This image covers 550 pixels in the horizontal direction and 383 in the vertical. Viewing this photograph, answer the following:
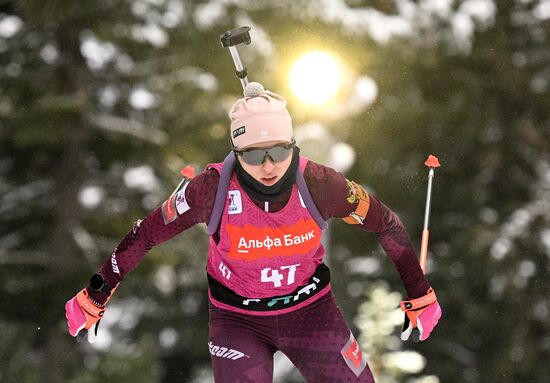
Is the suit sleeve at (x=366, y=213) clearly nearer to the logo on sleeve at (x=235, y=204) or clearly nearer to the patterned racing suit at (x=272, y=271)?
the patterned racing suit at (x=272, y=271)

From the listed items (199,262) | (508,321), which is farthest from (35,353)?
(508,321)

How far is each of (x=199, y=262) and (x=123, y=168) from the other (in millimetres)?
2748

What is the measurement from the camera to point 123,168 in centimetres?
1944

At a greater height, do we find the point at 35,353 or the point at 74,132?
the point at 74,132

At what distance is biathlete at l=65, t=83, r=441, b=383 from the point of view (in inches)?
187

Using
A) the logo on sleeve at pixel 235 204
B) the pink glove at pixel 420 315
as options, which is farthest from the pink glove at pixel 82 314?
the pink glove at pixel 420 315

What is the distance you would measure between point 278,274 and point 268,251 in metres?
0.19

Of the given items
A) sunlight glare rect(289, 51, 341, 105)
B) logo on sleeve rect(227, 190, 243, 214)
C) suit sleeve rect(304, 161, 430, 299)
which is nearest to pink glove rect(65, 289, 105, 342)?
logo on sleeve rect(227, 190, 243, 214)

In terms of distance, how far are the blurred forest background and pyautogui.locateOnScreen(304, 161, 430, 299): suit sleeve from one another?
5.58 meters

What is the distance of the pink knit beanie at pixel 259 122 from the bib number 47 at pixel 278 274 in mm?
646

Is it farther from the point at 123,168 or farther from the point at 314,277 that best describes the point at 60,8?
the point at 314,277

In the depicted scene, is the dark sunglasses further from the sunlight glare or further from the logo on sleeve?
the sunlight glare

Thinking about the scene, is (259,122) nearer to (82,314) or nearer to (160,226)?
(160,226)

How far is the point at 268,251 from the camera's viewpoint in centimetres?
481
